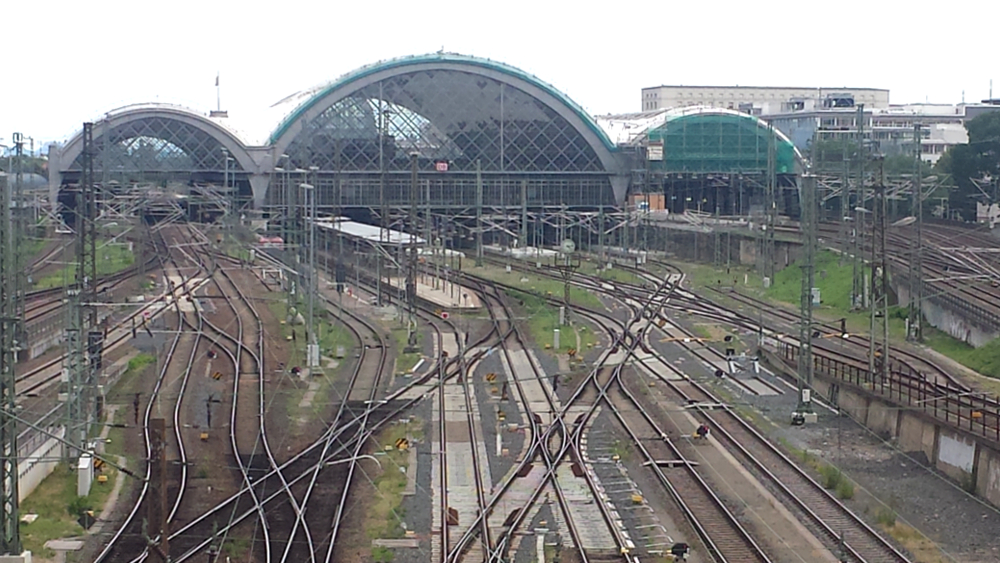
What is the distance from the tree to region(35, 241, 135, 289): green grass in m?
27.0

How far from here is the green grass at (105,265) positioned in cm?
3434

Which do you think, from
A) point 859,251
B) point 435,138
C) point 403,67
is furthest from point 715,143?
point 859,251

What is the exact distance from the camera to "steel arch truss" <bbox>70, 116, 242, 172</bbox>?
53.3 meters

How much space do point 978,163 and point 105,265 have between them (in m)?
28.2

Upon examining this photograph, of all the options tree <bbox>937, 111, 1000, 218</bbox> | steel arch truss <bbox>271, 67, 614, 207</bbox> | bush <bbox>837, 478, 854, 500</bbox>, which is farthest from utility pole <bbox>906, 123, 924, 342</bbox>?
steel arch truss <bbox>271, 67, 614, 207</bbox>

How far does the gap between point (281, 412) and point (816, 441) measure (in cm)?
741

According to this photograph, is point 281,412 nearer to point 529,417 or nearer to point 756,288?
point 529,417

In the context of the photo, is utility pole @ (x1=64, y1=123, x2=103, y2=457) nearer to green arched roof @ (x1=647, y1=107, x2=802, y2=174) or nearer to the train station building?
the train station building

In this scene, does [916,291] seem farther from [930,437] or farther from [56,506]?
[56,506]

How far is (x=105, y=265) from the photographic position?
129 ft

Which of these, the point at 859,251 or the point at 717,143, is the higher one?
the point at 717,143

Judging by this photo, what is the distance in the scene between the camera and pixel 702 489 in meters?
14.3

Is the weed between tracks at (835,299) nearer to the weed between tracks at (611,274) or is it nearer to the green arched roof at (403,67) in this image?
the weed between tracks at (611,274)

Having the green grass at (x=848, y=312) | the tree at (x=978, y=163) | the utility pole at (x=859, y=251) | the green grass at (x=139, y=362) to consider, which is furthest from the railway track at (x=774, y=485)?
the tree at (x=978, y=163)
